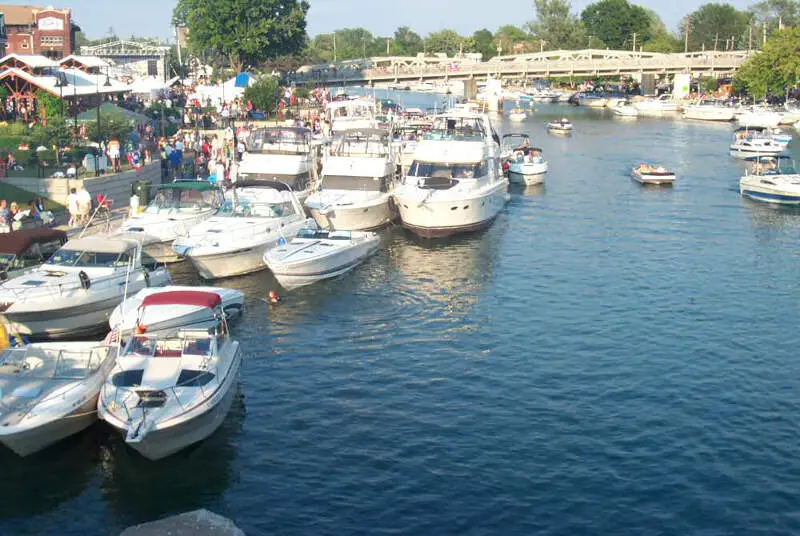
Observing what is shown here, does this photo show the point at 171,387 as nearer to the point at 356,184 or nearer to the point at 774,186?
the point at 356,184

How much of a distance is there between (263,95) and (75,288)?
5142 cm

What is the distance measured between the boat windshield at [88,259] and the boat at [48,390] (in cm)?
698

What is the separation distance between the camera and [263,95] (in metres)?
79.2

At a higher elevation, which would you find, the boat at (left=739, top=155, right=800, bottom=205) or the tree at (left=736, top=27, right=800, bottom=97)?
the tree at (left=736, top=27, right=800, bottom=97)

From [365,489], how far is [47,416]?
7.25 metres

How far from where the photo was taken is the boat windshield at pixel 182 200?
39.9 m

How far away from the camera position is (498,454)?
23031 millimetres

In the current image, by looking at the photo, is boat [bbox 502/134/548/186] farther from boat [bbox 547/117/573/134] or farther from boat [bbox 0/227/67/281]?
boat [bbox 0/227/67/281]

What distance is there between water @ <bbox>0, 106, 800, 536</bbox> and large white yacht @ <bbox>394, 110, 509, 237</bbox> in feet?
6.20

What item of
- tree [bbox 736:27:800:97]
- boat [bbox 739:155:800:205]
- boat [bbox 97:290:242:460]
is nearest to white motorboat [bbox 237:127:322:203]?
boat [bbox 97:290:242:460]

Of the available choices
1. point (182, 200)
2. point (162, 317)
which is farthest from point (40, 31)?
point (162, 317)

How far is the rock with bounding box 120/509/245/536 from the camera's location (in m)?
17.7

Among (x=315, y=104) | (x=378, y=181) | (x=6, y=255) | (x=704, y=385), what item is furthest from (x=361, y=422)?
(x=315, y=104)

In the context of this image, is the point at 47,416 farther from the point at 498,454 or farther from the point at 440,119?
the point at 440,119
